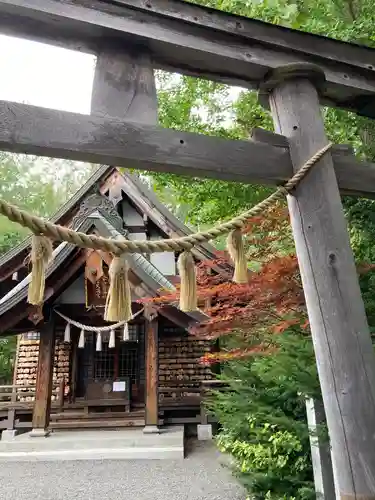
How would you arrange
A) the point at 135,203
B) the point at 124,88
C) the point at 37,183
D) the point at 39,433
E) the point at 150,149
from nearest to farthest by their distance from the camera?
1. the point at 150,149
2. the point at 124,88
3. the point at 39,433
4. the point at 135,203
5. the point at 37,183

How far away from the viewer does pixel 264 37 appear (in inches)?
99.8

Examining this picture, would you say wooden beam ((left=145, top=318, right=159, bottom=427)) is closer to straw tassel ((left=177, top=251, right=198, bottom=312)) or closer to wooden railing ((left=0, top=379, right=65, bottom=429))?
wooden railing ((left=0, top=379, right=65, bottom=429))

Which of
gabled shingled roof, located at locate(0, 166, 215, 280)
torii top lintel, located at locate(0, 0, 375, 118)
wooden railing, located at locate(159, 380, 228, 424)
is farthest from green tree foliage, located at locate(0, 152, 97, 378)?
torii top lintel, located at locate(0, 0, 375, 118)

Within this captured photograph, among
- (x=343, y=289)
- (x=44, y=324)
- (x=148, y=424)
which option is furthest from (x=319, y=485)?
(x=44, y=324)

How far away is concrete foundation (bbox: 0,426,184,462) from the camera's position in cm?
677

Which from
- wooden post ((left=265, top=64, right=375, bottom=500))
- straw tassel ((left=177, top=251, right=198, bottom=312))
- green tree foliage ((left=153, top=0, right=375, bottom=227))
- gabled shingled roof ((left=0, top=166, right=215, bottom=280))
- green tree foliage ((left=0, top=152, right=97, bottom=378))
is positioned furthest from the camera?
green tree foliage ((left=0, top=152, right=97, bottom=378))

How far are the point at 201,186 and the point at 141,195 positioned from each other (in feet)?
8.63

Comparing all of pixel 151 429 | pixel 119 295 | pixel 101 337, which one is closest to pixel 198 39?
pixel 119 295

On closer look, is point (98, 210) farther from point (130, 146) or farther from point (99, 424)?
point (130, 146)

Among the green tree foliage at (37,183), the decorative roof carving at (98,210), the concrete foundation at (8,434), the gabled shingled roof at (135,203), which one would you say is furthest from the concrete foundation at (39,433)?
the green tree foliage at (37,183)

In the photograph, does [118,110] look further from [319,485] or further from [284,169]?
[319,485]

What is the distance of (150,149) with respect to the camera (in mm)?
2080

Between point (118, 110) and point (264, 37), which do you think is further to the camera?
point (264, 37)

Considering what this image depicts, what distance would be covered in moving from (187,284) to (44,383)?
6.65 m
